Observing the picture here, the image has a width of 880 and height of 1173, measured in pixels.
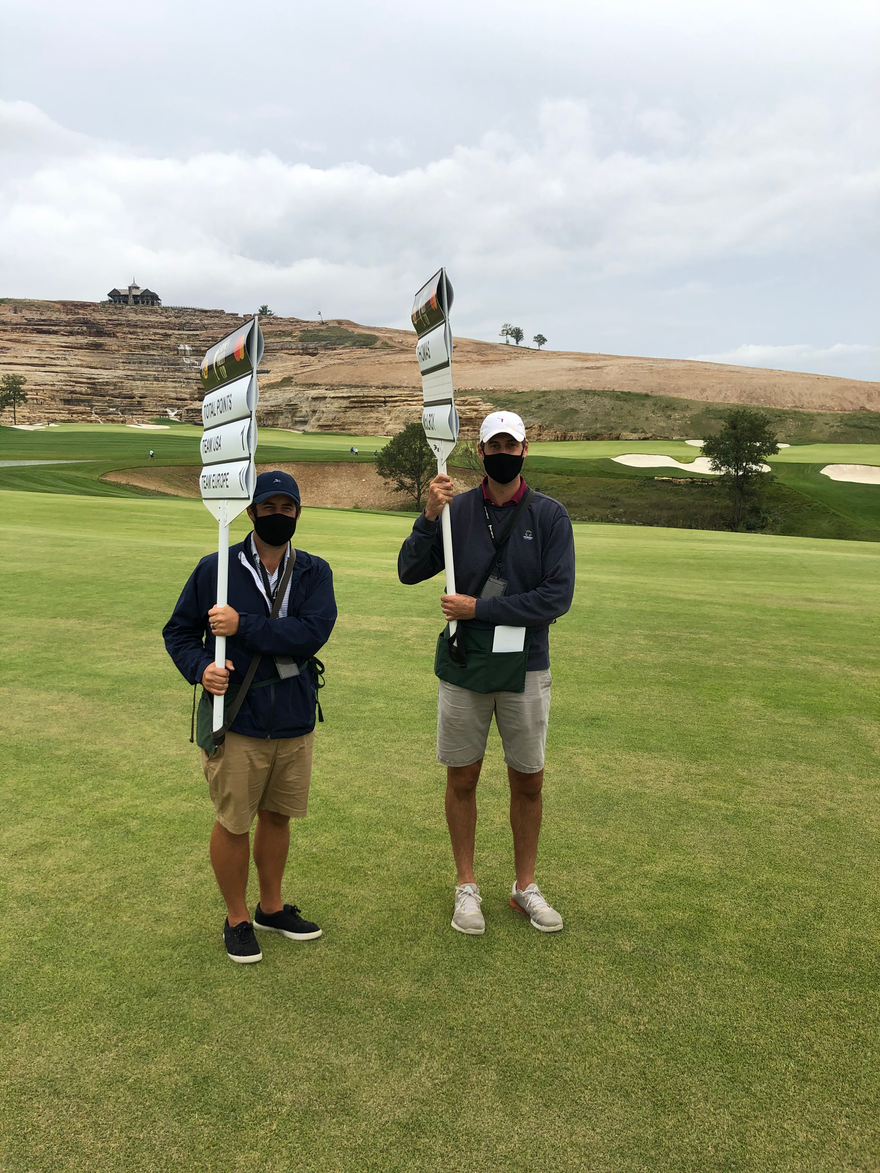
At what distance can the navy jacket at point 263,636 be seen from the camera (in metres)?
3.72

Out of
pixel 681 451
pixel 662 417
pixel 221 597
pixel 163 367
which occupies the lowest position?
pixel 221 597

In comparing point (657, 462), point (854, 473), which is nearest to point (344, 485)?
point (657, 462)

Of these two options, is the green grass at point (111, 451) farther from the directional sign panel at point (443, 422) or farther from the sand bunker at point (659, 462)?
the directional sign panel at point (443, 422)

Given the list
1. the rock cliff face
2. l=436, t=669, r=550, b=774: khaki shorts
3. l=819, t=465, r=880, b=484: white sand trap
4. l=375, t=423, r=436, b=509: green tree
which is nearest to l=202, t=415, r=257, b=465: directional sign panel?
l=436, t=669, r=550, b=774: khaki shorts

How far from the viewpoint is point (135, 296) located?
167 metres

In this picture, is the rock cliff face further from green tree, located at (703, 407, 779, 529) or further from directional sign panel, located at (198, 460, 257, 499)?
directional sign panel, located at (198, 460, 257, 499)

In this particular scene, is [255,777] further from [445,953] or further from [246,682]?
[445,953]

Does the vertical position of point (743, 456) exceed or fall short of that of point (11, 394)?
it falls short

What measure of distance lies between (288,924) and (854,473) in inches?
1944

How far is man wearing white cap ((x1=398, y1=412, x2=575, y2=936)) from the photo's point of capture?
13.3 feet

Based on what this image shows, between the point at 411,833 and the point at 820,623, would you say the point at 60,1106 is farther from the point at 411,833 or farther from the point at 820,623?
the point at 820,623

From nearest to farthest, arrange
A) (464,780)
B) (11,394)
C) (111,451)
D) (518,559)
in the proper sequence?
(518,559)
(464,780)
(111,451)
(11,394)

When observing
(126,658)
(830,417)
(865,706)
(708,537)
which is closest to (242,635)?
(126,658)

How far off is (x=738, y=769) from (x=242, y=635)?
384 cm
